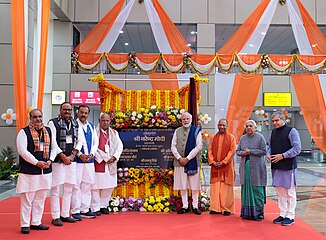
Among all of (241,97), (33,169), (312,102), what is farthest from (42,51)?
(312,102)

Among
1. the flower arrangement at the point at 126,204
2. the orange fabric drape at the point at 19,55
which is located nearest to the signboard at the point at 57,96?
the orange fabric drape at the point at 19,55

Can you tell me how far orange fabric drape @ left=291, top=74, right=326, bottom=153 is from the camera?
33.1 ft

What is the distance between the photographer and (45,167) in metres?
4.04

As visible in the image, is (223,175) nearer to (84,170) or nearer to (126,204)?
(126,204)

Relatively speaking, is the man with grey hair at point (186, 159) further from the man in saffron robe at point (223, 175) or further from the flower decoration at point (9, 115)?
the flower decoration at point (9, 115)

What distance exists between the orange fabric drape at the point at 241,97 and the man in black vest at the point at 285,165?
565 cm

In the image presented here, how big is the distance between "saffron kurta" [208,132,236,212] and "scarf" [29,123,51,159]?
2.40 m

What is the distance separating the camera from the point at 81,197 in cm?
489

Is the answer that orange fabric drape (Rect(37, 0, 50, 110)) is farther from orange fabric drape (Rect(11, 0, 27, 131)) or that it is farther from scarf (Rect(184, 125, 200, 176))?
scarf (Rect(184, 125, 200, 176))

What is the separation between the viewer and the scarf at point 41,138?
13.3ft

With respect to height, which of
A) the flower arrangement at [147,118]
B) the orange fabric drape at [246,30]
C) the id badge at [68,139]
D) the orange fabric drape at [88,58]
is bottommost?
the id badge at [68,139]

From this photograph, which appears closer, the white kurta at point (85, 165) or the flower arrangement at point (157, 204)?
the white kurta at point (85, 165)

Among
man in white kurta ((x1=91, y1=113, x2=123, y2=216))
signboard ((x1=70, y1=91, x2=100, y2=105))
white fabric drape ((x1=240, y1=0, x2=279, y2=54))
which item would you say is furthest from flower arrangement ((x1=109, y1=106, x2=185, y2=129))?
signboard ((x1=70, y1=91, x2=100, y2=105))

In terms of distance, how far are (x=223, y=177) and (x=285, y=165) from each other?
3.19 ft
